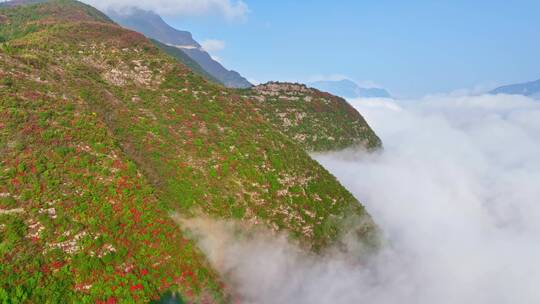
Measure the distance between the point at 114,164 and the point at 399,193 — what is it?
14143 cm

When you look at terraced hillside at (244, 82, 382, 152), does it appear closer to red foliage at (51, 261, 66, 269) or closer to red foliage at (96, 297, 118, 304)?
red foliage at (96, 297, 118, 304)

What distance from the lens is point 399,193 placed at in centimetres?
16112

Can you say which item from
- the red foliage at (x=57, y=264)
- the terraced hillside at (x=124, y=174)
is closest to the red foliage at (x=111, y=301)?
the terraced hillside at (x=124, y=174)

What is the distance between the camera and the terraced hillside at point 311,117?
332 ft

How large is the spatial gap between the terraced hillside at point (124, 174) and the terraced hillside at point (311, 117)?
3045 centimetres

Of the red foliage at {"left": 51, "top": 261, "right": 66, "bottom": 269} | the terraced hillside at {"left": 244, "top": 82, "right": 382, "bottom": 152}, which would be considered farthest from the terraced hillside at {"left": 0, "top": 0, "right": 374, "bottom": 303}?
the terraced hillside at {"left": 244, "top": 82, "right": 382, "bottom": 152}

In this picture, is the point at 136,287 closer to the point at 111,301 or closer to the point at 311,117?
A: the point at 111,301

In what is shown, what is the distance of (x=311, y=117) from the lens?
355ft

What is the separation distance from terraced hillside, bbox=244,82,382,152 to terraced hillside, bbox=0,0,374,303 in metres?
30.5

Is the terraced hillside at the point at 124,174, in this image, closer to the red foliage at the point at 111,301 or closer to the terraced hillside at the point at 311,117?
the red foliage at the point at 111,301

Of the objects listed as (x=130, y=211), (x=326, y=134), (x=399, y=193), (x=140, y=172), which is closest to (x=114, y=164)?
(x=140, y=172)

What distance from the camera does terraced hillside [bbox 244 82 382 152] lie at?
101250 mm

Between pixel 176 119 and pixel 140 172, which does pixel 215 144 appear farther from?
pixel 140 172

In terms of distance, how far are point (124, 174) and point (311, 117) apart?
241 ft
